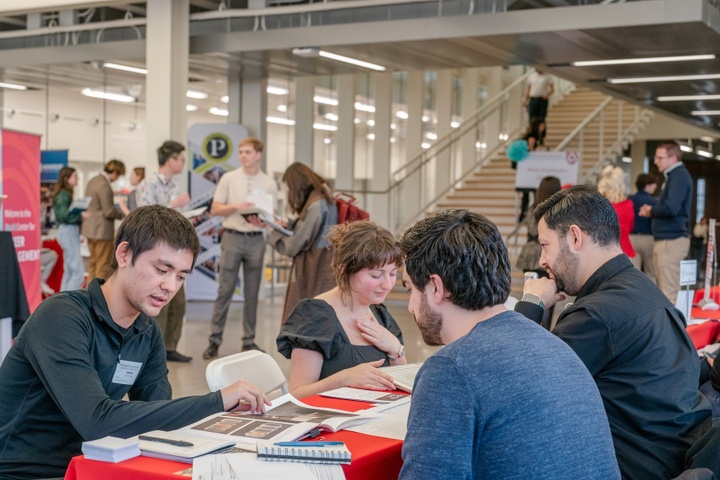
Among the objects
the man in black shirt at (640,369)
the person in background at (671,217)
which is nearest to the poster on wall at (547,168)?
the person in background at (671,217)

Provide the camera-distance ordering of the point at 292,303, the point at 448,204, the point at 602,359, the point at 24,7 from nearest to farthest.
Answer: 1. the point at 602,359
2. the point at 292,303
3. the point at 24,7
4. the point at 448,204

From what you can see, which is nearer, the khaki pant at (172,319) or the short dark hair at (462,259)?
the short dark hair at (462,259)

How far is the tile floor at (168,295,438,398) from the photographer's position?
6.58 m

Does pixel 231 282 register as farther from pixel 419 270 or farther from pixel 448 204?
pixel 448 204

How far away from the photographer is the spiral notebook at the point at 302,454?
6.73 ft

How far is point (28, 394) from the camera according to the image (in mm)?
2367

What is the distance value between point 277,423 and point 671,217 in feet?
22.4

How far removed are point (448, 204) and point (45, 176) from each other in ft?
20.8

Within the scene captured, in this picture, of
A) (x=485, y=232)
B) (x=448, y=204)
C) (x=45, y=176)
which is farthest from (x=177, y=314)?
(x=448, y=204)

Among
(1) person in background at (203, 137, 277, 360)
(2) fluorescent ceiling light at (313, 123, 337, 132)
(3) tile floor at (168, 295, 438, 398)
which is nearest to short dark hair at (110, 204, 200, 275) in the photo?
(3) tile floor at (168, 295, 438, 398)

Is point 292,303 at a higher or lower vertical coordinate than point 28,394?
lower

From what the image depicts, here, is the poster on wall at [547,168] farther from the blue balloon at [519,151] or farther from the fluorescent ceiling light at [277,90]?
the fluorescent ceiling light at [277,90]

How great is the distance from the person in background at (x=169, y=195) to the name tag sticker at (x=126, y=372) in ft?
14.6

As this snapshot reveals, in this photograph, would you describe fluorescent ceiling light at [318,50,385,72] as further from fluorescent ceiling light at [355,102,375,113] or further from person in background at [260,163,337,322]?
fluorescent ceiling light at [355,102,375,113]
